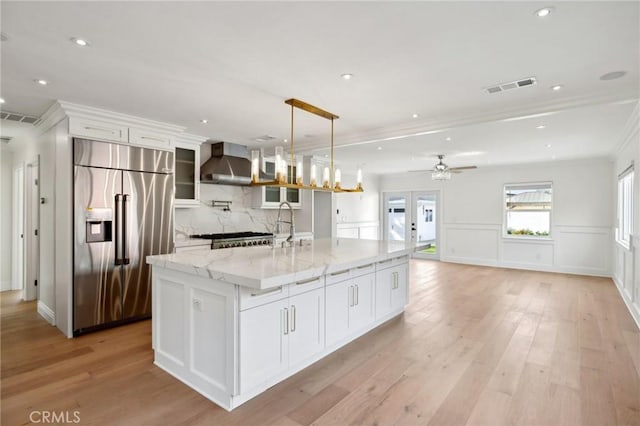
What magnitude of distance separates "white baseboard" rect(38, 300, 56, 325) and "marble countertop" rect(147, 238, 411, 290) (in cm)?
220

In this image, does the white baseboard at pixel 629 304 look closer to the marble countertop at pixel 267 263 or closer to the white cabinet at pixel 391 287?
the white cabinet at pixel 391 287

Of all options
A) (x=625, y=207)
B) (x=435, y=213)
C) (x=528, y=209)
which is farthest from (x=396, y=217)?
(x=625, y=207)

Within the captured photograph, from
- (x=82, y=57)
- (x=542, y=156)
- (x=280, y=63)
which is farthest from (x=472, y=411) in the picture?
(x=542, y=156)

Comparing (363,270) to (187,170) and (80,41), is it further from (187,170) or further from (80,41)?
(187,170)

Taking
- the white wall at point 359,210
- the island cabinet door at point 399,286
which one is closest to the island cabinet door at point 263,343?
the island cabinet door at point 399,286

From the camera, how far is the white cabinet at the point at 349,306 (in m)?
3.01

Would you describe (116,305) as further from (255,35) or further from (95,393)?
(255,35)

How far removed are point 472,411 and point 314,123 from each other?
11.4 ft

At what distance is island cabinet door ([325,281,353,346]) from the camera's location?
2.97 metres

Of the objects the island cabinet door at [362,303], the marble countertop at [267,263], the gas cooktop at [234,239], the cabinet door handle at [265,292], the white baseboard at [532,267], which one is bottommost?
the white baseboard at [532,267]

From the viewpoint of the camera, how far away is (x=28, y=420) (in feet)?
7.00

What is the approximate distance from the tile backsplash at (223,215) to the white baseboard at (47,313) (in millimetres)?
1693

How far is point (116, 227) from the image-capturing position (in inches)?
152

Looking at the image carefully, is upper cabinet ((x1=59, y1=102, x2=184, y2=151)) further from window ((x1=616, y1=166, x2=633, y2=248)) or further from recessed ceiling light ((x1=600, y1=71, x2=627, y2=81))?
window ((x1=616, y1=166, x2=633, y2=248))
